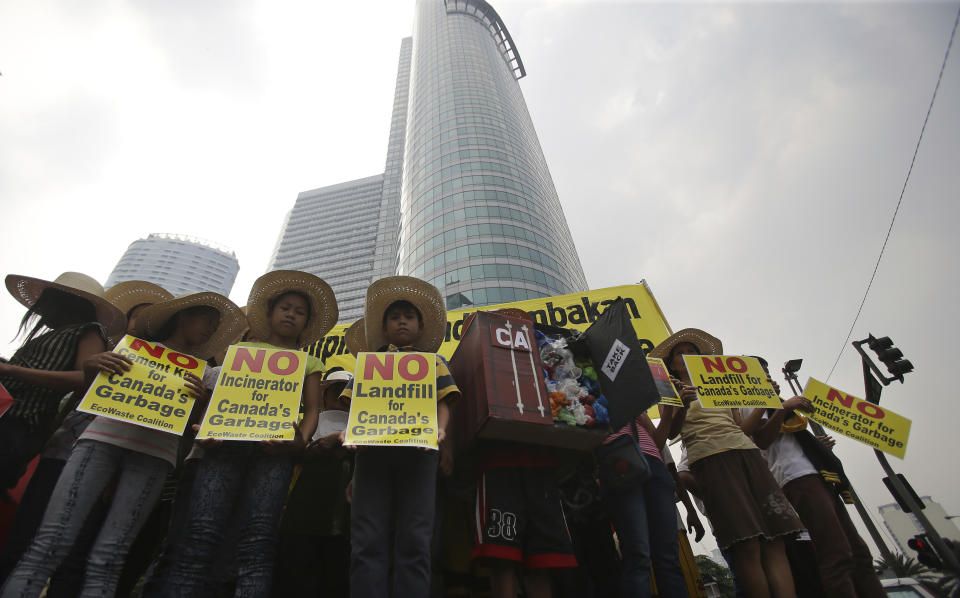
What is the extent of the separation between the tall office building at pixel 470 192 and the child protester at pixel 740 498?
30.2 m

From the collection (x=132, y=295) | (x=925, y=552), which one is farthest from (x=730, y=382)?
(x=925, y=552)

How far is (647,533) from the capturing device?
2.63 meters

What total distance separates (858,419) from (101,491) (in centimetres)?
557

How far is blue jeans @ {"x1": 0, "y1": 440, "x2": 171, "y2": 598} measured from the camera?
1.81 metres

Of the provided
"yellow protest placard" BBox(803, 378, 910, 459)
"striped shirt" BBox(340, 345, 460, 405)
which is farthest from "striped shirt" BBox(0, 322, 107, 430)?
"yellow protest placard" BBox(803, 378, 910, 459)

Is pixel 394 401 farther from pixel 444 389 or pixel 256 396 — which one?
pixel 256 396

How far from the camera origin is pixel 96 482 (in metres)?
2.06

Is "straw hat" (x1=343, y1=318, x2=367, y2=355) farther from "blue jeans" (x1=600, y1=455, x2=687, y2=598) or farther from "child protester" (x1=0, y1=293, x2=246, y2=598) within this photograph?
"blue jeans" (x1=600, y1=455, x2=687, y2=598)

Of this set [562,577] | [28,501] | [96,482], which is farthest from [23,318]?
[562,577]

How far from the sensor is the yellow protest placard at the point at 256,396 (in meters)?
2.21

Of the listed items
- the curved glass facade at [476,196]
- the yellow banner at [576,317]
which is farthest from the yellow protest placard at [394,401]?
the curved glass facade at [476,196]

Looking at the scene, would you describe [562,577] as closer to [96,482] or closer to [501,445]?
[501,445]

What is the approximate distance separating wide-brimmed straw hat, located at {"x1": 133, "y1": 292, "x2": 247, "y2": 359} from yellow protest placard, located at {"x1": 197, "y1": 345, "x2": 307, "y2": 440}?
79 centimetres

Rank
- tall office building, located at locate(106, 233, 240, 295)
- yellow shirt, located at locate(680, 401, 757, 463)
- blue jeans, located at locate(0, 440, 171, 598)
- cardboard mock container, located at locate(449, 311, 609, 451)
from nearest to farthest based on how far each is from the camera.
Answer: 1. blue jeans, located at locate(0, 440, 171, 598)
2. cardboard mock container, located at locate(449, 311, 609, 451)
3. yellow shirt, located at locate(680, 401, 757, 463)
4. tall office building, located at locate(106, 233, 240, 295)
